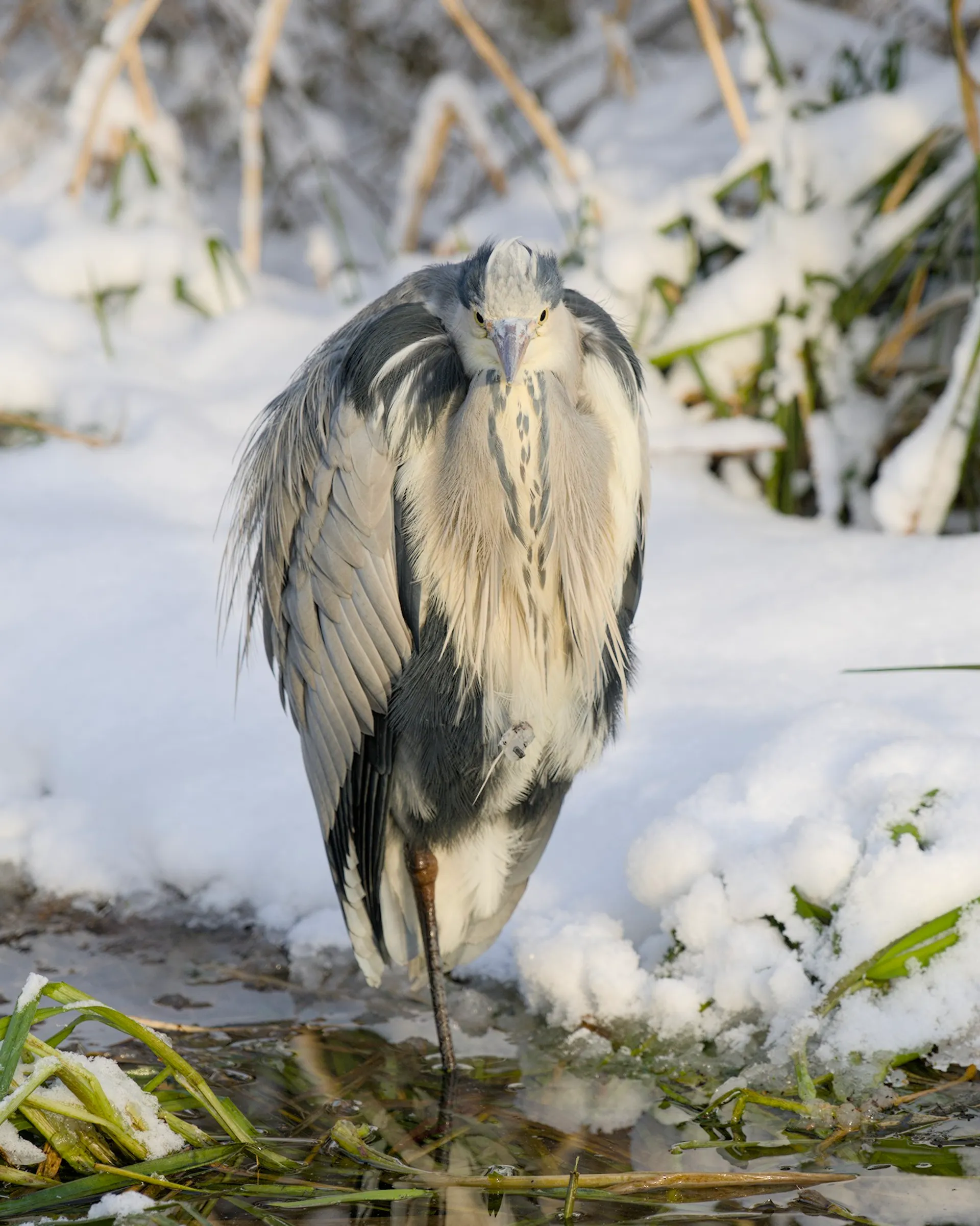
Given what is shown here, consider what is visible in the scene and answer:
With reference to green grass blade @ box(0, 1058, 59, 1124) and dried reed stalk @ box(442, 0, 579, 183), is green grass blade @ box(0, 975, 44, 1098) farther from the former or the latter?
dried reed stalk @ box(442, 0, 579, 183)

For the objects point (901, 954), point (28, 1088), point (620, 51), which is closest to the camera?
point (28, 1088)

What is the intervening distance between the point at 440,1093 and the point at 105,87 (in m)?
4.16

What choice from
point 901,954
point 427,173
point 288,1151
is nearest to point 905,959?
point 901,954

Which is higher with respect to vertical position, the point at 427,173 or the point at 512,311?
the point at 427,173

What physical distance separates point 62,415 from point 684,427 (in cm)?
201

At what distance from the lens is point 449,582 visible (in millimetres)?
2441

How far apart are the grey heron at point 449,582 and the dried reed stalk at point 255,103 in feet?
9.48

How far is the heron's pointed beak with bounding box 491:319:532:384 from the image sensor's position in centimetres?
209

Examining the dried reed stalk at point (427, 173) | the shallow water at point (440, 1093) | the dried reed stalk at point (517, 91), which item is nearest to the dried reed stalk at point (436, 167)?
the dried reed stalk at point (427, 173)

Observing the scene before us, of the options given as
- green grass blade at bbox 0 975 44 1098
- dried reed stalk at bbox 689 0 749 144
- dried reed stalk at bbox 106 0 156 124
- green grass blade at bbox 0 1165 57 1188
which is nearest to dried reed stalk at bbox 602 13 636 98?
dried reed stalk at bbox 689 0 749 144

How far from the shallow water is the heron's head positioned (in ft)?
3.90

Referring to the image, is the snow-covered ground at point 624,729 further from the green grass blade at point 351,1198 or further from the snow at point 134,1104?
the snow at point 134,1104

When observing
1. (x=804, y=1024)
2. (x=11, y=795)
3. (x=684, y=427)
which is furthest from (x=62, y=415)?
(x=804, y=1024)

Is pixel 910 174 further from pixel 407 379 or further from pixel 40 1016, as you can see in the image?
pixel 40 1016
